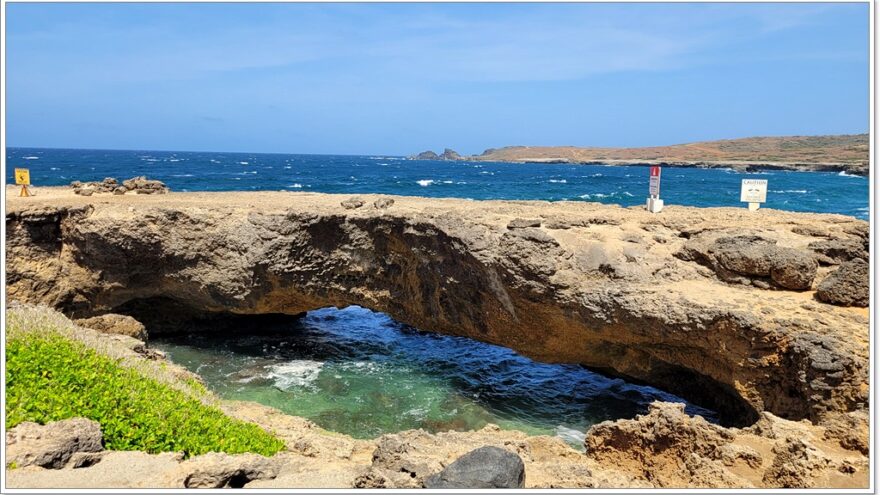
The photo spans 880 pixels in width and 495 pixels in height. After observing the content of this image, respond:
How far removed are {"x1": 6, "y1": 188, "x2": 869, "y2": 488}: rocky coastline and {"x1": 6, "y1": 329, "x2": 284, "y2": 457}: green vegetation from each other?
2.06ft

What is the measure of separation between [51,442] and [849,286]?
11.5 m

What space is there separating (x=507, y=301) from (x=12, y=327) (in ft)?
28.3

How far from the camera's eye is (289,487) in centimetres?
590

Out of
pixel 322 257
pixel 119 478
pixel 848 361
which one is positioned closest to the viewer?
pixel 119 478

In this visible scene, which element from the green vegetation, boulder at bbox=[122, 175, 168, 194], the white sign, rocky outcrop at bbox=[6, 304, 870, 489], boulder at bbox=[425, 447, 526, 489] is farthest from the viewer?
boulder at bbox=[122, 175, 168, 194]

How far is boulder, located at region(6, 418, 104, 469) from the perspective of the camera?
6008 millimetres

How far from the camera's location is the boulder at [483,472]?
5.47 metres

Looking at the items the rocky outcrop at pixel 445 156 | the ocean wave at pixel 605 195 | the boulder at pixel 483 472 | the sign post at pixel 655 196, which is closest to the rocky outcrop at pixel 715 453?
the boulder at pixel 483 472

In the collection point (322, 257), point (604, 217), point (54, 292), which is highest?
point (604, 217)

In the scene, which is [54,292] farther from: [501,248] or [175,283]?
[501,248]

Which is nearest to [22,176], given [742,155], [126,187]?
[126,187]

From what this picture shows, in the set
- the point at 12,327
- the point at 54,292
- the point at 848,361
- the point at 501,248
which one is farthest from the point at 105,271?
the point at 848,361

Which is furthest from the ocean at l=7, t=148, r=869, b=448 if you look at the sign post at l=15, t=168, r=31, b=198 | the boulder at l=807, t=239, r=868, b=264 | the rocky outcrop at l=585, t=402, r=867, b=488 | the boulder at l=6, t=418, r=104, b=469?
the boulder at l=6, t=418, r=104, b=469

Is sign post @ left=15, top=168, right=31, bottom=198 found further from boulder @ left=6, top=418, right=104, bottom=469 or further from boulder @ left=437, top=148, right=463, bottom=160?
boulder @ left=437, top=148, right=463, bottom=160
